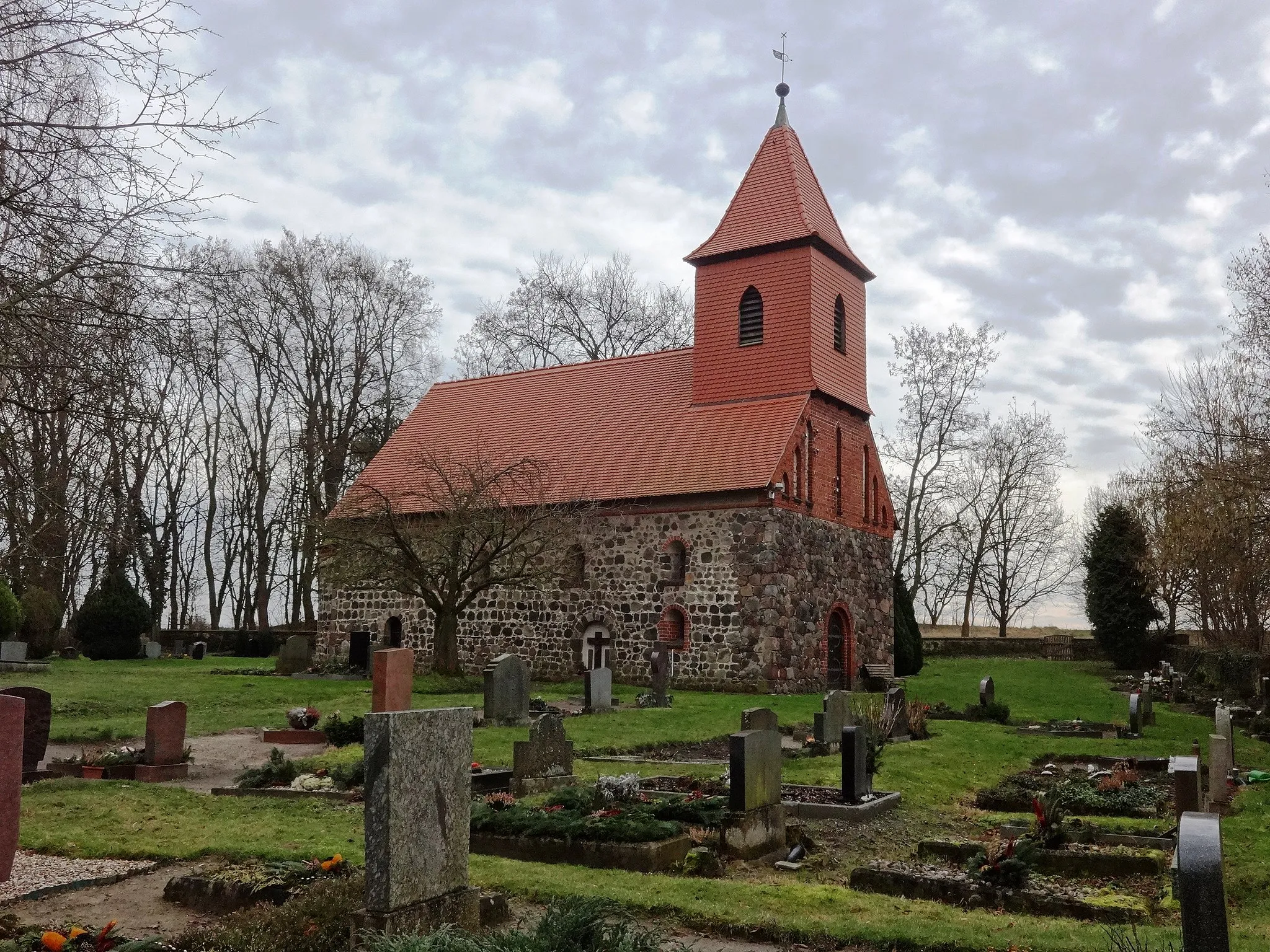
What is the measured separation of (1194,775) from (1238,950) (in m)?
1.95

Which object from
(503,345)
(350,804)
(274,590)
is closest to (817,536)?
(350,804)

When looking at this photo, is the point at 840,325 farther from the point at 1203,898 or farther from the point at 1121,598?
the point at 1203,898

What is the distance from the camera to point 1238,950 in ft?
18.1

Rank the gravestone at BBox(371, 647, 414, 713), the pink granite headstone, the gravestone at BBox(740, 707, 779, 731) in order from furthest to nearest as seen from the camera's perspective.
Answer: the gravestone at BBox(371, 647, 414, 713) < the gravestone at BBox(740, 707, 779, 731) < the pink granite headstone

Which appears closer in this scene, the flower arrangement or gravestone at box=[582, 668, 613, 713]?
the flower arrangement

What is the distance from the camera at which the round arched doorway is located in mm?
25344

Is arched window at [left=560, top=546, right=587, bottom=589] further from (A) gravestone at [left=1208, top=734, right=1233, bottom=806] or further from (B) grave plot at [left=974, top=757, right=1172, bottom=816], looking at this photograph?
(A) gravestone at [left=1208, top=734, right=1233, bottom=806]

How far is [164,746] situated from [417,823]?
25.3ft

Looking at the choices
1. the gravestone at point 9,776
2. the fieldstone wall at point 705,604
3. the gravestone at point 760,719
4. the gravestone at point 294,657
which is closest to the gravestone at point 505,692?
the gravestone at point 760,719

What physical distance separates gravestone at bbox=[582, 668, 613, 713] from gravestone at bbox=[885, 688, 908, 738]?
479 cm

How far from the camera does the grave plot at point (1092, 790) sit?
10281mm

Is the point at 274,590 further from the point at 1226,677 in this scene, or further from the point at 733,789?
the point at 733,789

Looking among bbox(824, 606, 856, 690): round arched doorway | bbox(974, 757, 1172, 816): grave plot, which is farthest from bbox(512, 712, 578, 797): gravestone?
bbox(824, 606, 856, 690): round arched doorway

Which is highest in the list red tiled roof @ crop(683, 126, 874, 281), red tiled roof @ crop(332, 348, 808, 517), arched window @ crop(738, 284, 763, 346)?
red tiled roof @ crop(683, 126, 874, 281)
